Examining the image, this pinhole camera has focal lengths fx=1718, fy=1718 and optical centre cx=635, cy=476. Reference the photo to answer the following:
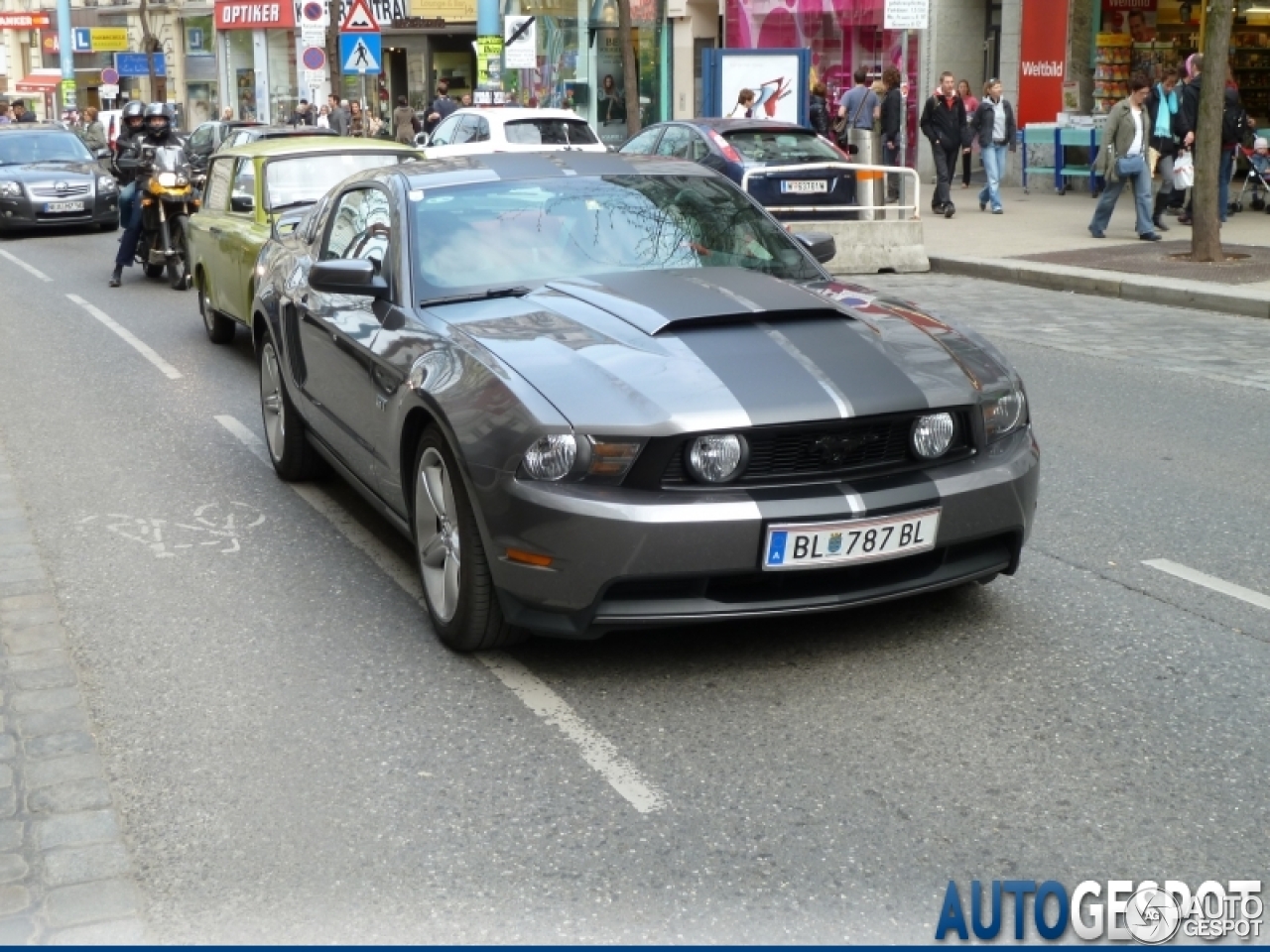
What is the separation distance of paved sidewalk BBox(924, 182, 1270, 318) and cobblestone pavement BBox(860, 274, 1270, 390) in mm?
206

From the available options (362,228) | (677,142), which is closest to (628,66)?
(677,142)

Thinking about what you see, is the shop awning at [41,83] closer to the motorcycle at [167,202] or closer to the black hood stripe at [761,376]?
the motorcycle at [167,202]

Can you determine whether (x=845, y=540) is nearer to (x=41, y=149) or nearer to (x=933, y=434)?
(x=933, y=434)

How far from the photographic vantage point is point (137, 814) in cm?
432

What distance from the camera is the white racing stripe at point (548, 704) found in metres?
4.40

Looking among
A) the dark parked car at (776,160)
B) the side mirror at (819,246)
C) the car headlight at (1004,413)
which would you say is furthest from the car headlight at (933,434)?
the dark parked car at (776,160)

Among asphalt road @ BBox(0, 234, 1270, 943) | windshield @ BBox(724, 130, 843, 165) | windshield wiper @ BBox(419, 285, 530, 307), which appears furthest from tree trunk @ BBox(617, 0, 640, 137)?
windshield wiper @ BBox(419, 285, 530, 307)

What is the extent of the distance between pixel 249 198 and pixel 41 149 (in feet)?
52.5

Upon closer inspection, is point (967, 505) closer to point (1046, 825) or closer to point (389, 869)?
point (1046, 825)

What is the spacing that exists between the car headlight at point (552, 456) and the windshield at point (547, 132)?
1796cm

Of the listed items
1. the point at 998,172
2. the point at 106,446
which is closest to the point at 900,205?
the point at 998,172

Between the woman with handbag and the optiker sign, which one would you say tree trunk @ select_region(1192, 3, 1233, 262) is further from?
the optiker sign

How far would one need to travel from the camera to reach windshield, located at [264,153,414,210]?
1212cm

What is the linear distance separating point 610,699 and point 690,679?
275 mm
